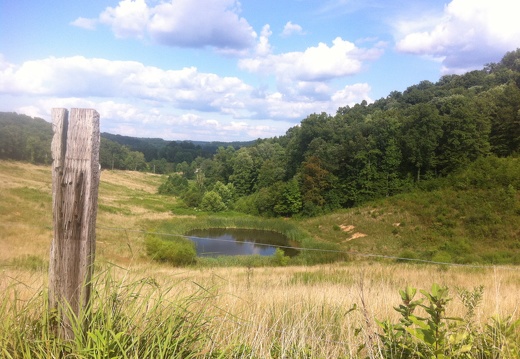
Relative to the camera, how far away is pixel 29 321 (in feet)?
6.61

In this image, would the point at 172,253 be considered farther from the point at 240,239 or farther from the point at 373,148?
the point at 373,148

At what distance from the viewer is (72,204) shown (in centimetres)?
200

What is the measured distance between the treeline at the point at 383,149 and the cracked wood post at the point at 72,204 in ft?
124

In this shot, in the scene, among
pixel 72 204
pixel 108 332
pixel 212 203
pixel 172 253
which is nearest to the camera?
pixel 108 332

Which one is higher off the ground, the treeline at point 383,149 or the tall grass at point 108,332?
the treeline at point 383,149

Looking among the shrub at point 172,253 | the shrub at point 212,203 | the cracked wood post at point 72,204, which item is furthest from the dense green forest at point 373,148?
the cracked wood post at point 72,204

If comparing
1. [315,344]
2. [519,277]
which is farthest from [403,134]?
[315,344]

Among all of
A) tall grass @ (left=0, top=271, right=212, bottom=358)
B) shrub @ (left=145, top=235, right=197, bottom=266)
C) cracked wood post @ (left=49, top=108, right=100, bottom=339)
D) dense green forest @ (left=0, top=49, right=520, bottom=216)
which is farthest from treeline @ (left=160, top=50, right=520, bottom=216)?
cracked wood post @ (left=49, top=108, right=100, bottom=339)

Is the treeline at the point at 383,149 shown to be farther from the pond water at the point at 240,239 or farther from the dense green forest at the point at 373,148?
the pond water at the point at 240,239

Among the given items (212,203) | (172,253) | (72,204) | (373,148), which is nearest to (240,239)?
(373,148)

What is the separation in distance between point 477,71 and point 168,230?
4999 cm

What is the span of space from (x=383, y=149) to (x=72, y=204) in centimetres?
4302

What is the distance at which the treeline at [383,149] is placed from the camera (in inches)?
1401

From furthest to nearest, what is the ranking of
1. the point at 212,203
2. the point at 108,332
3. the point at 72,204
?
the point at 212,203, the point at 72,204, the point at 108,332
